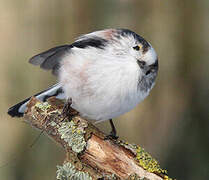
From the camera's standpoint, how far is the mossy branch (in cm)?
268

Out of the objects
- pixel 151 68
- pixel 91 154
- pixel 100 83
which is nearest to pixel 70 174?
pixel 91 154

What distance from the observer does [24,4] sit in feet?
18.3

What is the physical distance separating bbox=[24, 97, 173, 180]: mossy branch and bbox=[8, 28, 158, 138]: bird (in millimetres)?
283

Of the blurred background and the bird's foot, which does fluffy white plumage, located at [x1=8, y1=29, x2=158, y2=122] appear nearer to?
the bird's foot

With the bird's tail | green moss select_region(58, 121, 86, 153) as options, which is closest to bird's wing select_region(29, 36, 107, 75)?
the bird's tail

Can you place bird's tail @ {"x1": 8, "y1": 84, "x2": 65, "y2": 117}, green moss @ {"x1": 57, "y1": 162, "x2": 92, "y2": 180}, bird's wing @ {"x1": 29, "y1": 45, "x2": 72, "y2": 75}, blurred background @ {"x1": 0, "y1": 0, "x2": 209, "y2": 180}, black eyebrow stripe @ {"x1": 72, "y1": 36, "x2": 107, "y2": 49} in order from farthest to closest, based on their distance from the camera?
blurred background @ {"x1": 0, "y1": 0, "x2": 209, "y2": 180}
bird's tail @ {"x1": 8, "y1": 84, "x2": 65, "y2": 117}
bird's wing @ {"x1": 29, "y1": 45, "x2": 72, "y2": 75}
black eyebrow stripe @ {"x1": 72, "y1": 36, "x2": 107, "y2": 49}
green moss @ {"x1": 57, "y1": 162, "x2": 92, "y2": 180}

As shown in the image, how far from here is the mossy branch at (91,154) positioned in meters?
2.68

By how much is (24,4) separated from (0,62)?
919 mm

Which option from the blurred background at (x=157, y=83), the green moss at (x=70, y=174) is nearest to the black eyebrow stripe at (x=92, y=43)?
the green moss at (x=70, y=174)

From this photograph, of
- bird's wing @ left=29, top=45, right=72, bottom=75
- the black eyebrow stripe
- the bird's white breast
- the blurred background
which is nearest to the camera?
the bird's white breast

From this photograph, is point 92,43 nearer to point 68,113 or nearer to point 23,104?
point 68,113

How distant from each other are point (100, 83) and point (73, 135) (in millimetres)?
452

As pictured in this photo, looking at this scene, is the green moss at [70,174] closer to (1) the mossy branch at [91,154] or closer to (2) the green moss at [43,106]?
(1) the mossy branch at [91,154]

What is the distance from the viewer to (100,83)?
2.91 metres
